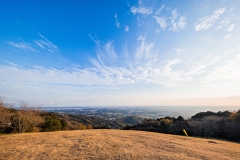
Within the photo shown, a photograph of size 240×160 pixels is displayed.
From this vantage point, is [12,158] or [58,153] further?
[58,153]

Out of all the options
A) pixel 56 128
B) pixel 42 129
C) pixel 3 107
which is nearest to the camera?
pixel 3 107

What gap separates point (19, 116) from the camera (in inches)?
810

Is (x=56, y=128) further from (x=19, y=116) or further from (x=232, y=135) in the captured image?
(x=232, y=135)

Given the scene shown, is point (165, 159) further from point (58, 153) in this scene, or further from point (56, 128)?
point (56, 128)

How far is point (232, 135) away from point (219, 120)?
459cm

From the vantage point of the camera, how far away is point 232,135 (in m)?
22.3

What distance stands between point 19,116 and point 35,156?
15384 millimetres

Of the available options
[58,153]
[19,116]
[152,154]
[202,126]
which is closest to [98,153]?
[58,153]

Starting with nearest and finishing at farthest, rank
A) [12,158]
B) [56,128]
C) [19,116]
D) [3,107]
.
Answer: [12,158]
[3,107]
[19,116]
[56,128]

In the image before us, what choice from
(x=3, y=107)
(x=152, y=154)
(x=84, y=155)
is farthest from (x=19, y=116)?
(x=152, y=154)

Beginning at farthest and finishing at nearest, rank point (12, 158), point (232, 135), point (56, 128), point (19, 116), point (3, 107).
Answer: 1. point (56, 128)
2. point (232, 135)
3. point (19, 116)
4. point (3, 107)
5. point (12, 158)

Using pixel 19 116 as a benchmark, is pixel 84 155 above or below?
below

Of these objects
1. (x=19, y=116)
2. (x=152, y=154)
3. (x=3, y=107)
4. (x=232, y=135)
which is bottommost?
(x=232, y=135)

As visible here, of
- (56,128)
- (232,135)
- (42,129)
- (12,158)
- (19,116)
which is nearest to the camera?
(12,158)
